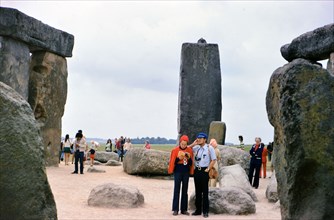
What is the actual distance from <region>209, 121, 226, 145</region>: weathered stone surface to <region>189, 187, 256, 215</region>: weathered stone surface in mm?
6875

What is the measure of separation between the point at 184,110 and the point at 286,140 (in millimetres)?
11654

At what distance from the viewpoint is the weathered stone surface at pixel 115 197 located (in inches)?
295

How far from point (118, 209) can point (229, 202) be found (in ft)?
5.60

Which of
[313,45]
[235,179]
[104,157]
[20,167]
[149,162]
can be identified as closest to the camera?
[20,167]

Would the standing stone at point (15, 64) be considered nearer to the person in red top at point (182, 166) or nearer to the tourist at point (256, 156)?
the tourist at point (256, 156)

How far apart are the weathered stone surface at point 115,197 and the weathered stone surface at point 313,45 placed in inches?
144

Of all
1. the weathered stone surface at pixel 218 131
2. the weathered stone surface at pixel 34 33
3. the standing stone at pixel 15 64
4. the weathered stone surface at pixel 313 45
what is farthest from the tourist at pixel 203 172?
the weathered stone surface at pixel 218 131

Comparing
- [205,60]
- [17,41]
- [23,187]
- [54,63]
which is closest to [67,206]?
[23,187]

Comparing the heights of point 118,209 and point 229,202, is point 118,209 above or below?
below

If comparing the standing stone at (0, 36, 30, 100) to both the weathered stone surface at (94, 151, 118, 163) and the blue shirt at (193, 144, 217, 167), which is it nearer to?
the blue shirt at (193, 144, 217, 167)

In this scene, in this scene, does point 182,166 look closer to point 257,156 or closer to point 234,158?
point 257,156

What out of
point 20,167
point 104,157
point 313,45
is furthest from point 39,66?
point 20,167

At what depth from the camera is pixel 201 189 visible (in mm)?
7113

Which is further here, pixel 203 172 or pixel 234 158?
pixel 234 158
